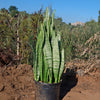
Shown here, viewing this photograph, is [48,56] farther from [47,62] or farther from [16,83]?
[16,83]

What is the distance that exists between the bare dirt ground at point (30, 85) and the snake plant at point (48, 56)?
0.58 meters

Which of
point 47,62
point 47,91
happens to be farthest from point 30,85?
point 47,62

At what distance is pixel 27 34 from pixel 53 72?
1842mm

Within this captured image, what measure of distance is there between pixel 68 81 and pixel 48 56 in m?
1.53

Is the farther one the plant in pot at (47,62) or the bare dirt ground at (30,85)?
the bare dirt ground at (30,85)

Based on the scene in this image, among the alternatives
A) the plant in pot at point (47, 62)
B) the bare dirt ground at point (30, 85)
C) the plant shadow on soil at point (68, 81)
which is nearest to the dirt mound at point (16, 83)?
the bare dirt ground at point (30, 85)

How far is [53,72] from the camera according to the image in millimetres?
2441

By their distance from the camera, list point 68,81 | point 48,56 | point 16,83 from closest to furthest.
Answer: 1. point 48,56
2. point 16,83
3. point 68,81

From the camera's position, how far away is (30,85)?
318 centimetres

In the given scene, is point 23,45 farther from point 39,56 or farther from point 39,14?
point 39,56

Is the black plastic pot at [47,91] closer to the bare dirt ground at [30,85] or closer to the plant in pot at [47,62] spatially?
the plant in pot at [47,62]

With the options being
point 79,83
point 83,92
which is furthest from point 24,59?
point 83,92

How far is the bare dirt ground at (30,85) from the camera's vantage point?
277 centimetres

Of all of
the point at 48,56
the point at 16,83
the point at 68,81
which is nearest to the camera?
the point at 48,56
